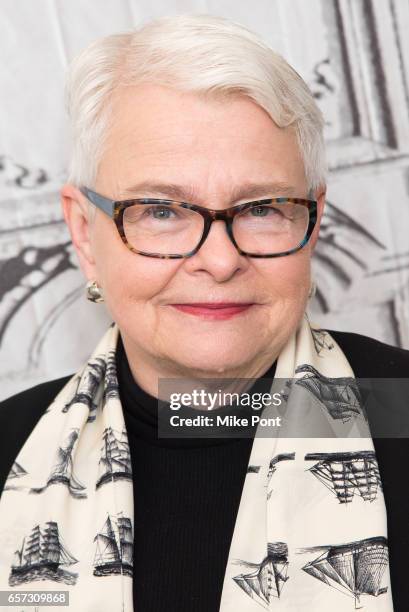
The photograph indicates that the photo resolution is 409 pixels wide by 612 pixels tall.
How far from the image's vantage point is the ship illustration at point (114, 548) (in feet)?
5.44

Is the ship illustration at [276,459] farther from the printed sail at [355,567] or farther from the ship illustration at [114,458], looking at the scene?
the ship illustration at [114,458]

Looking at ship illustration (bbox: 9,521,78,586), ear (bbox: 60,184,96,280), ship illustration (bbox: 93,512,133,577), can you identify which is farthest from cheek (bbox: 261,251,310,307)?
ship illustration (bbox: 9,521,78,586)

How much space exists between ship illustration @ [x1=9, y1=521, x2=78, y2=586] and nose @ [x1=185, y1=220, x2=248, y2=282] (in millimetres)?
636

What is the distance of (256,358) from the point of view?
1.78 m

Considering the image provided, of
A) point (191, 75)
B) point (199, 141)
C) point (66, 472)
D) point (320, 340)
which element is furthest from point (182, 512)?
point (191, 75)

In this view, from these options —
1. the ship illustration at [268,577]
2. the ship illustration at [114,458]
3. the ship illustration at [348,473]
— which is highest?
the ship illustration at [114,458]

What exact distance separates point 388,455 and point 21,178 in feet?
4.22

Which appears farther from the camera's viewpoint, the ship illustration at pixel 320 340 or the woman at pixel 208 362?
the ship illustration at pixel 320 340

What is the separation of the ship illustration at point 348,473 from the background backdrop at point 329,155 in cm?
89

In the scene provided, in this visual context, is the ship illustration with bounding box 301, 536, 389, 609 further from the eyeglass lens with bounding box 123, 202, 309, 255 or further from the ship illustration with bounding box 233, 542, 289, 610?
the eyeglass lens with bounding box 123, 202, 309, 255

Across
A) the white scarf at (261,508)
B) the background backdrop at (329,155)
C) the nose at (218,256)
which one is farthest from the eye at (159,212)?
the background backdrop at (329,155)

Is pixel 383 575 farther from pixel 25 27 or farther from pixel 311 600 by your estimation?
pixel 25 27

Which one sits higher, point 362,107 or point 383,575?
point 362,107

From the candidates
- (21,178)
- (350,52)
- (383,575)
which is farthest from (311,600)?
(350,52)
